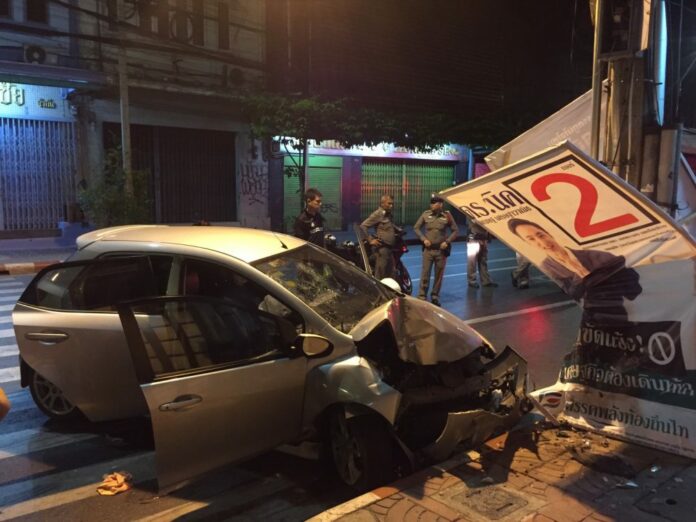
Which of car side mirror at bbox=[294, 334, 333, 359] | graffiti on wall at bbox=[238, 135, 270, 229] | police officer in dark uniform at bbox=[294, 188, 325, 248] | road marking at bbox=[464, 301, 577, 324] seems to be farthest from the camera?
graffiti on wall at bbox=[238, 135, 270, 229]

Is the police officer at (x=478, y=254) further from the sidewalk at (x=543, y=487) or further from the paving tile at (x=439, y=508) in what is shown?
the paving tile at (x=439, y=508)

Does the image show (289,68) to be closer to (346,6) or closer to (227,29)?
(227,29)

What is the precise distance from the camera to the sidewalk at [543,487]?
3211 millimetres

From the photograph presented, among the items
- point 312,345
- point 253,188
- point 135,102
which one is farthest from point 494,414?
point 253,188

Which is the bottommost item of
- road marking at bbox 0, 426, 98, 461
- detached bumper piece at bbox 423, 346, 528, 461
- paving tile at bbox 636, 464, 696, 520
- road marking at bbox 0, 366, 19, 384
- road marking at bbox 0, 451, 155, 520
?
road marking at bbox 0, 451, 155, 520

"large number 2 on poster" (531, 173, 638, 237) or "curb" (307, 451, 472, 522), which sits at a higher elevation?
"large number 2 on poster" (531, 173, 638, 237)

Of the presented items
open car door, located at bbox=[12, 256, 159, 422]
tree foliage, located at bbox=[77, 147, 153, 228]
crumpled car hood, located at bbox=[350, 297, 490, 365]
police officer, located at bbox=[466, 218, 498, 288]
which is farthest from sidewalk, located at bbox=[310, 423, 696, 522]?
tree foliage, located at bbox=[77, 147, 153, 228]

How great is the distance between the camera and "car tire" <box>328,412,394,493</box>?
11.8 ft

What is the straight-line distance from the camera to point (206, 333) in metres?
3.67

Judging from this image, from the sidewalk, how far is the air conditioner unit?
48.7 ft

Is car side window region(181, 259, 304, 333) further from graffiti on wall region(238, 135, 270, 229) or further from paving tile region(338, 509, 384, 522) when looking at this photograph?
graffiti on wall region(238, 135, 270, 229)

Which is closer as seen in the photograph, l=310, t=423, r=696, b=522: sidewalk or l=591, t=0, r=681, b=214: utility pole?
l=310, t=423, r=696, b=522: sidewalk

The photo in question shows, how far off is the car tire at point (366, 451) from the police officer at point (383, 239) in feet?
18.5

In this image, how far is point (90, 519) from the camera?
3562mm
